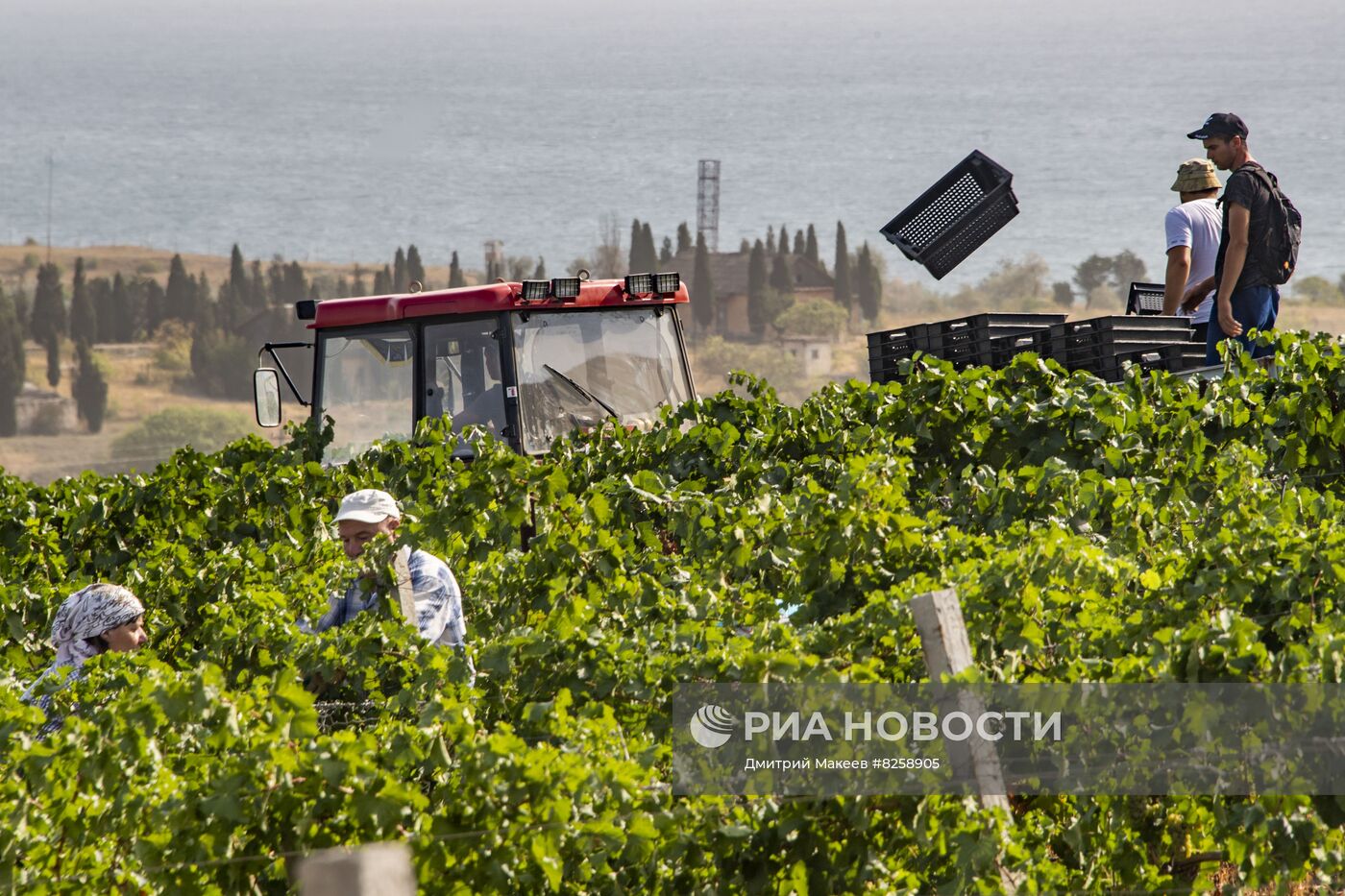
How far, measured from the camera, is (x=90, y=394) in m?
97.1

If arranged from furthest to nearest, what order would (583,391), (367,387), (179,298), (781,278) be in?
(179,298)
(781,278)
(367,387)
(583,391)

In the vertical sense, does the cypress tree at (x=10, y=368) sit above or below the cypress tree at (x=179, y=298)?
below

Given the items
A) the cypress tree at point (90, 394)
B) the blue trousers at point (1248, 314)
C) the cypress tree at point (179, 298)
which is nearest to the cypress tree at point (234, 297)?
the cypress tree at point (179, 298)

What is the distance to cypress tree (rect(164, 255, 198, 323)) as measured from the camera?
362 ft

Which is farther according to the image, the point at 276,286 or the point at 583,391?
the point at 276,286

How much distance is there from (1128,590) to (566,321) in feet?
17.1

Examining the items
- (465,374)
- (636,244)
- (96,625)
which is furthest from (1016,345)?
(636,244)

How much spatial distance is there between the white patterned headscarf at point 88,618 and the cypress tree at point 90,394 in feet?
315

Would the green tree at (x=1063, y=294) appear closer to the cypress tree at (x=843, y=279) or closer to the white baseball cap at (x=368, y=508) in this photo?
the cypress tree at (x=843, y=279)

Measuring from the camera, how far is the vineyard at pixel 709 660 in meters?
3.86

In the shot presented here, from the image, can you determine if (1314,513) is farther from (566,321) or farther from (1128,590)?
(566,321)

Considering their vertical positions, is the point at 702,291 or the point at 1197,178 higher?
the point at 702,291

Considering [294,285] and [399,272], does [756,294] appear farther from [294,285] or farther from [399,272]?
[294,285]

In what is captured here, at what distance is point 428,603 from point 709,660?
5.59 ft
